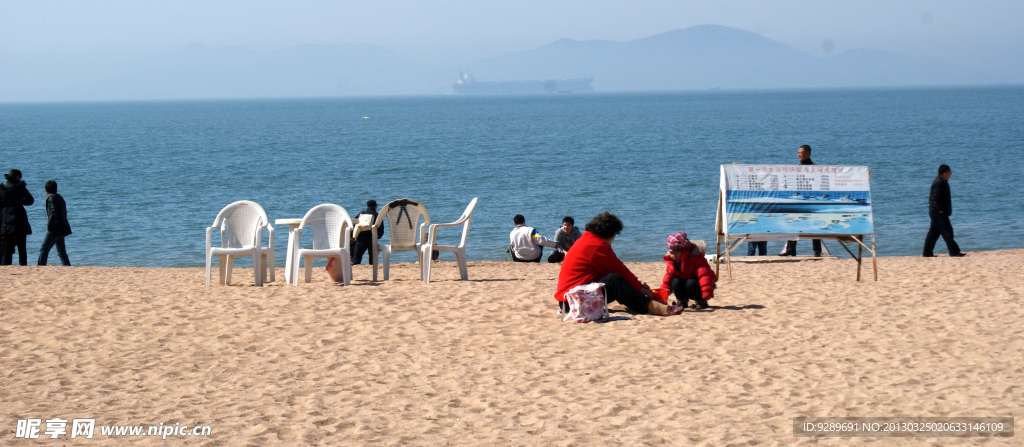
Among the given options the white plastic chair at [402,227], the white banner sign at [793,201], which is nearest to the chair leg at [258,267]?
the white plastic chair at [402,227]

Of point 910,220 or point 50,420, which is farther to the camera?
point 910,220

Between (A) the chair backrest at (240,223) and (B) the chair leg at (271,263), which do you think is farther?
(B) the chair leg at (271,263)

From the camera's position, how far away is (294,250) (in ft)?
28.6

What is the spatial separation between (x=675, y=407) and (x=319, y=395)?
2103 millimetres

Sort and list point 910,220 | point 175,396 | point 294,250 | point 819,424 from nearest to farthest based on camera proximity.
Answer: point 819,424, point 175,396, point 294,250, point 910,220

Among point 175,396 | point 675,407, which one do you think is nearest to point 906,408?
point 675,407

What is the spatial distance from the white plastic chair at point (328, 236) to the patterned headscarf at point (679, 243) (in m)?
3.36

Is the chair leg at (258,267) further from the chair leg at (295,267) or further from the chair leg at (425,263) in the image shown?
the chair leg at (425,263)

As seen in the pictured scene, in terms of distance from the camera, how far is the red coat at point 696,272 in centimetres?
719

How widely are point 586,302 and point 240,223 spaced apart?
4.23 metres

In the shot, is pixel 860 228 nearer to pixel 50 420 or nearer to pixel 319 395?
pixel 319 395

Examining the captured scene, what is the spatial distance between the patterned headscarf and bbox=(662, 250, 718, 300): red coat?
0.15 metres

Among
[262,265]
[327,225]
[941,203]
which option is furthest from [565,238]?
[941,203]

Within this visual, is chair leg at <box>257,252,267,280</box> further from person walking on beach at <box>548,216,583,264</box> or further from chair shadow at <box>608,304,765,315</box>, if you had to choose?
person walking on beach at <box>548,216,583,264</box>
